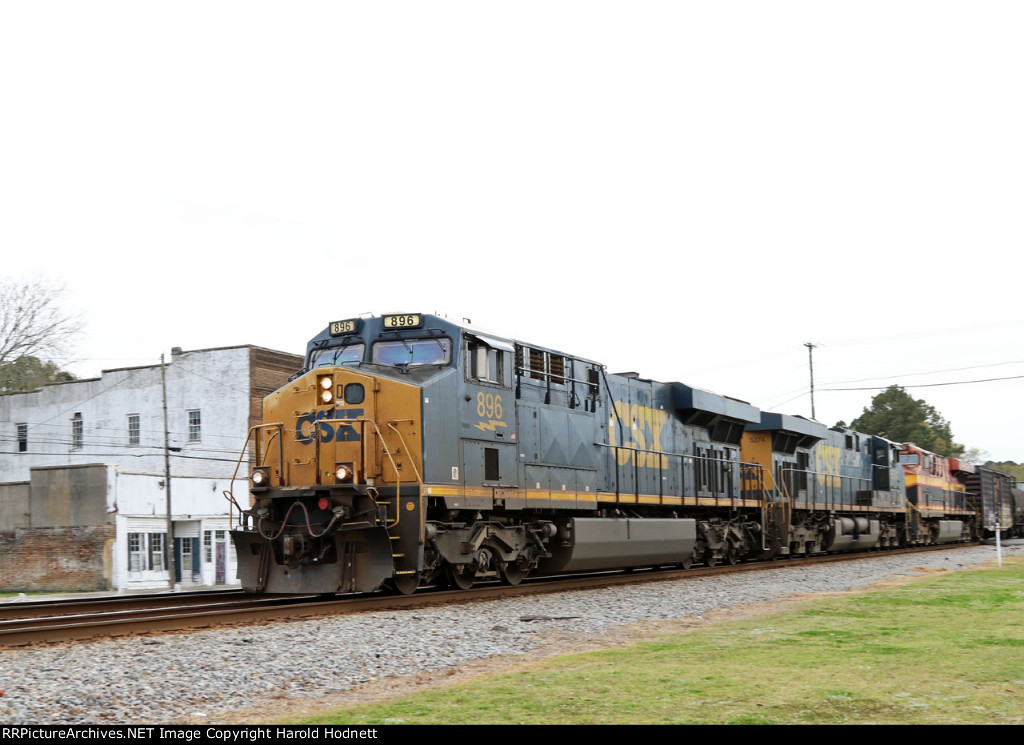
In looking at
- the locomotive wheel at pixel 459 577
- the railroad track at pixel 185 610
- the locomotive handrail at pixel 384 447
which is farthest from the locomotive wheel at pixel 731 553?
the locomotive handrail at pixel 384 447

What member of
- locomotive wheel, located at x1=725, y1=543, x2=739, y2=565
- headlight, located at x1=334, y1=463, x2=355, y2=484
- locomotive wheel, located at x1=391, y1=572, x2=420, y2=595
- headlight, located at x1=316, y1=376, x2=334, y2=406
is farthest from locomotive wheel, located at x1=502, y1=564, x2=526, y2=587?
locomotive wheel, located at x1=725, y1=543, x2=739, y2=565

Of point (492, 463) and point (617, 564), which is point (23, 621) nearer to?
point (492, 463)

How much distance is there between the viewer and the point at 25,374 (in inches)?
2213

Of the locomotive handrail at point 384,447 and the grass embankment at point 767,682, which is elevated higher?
the locomotive handrail at point 384,447

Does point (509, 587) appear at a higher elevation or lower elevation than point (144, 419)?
lower

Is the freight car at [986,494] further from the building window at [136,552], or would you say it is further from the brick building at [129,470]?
the building window at [136,552]

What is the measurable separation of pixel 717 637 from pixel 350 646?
3.51 m

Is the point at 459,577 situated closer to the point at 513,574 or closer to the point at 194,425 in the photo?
the point at 513,574

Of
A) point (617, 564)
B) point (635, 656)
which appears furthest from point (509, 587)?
point (635, 656)

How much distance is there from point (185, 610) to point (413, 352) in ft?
15.0

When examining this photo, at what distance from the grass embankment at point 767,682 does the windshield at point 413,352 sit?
5.53m

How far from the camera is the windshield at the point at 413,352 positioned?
14430mm

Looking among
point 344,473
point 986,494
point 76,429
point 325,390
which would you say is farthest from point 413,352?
point 986,494

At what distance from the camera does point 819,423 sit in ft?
94.1
